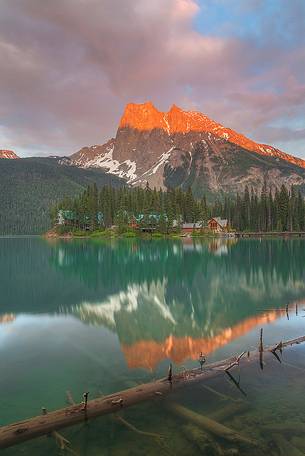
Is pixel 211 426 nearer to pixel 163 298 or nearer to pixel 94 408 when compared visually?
pixel 94 408

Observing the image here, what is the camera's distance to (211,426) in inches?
604

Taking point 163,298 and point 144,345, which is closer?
point 144,345

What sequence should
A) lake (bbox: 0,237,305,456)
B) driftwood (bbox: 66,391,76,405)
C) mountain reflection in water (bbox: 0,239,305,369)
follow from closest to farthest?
1. lake (bbox: 0,237,305,456)
2. driftwood (bbox: 66,391,76,405)
3. mountain reflection in water (bbox: 0,239,305,369)

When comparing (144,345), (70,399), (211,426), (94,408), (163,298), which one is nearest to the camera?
(211,426)

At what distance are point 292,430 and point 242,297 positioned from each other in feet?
102

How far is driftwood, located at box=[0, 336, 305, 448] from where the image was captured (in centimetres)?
1472

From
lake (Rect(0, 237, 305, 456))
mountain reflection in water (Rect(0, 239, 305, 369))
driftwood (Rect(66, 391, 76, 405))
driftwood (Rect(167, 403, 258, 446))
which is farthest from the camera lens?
mountain reflection in water (Rect(0, 239, 305, 369))

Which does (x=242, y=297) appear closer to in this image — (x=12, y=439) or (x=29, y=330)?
(x=29, y=330)

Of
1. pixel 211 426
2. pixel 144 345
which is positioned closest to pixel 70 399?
pixel 211 426

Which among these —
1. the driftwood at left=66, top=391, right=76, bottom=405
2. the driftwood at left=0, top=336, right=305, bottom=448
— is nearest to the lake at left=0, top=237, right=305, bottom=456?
the driftwood at left=0, top=336, right=305, bottom=448

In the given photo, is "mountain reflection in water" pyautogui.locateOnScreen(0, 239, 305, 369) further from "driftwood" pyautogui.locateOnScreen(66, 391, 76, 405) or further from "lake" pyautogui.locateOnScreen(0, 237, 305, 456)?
"driftwood" pyautogui.locateOnScreen(66, 391, 76, 405)

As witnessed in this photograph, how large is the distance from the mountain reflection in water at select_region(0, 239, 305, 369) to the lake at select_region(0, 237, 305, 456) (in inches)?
5.4

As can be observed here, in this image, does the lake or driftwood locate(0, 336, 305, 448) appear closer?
driftwood locate(0, 336, 305, 448)

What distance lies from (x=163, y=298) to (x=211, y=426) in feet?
102
